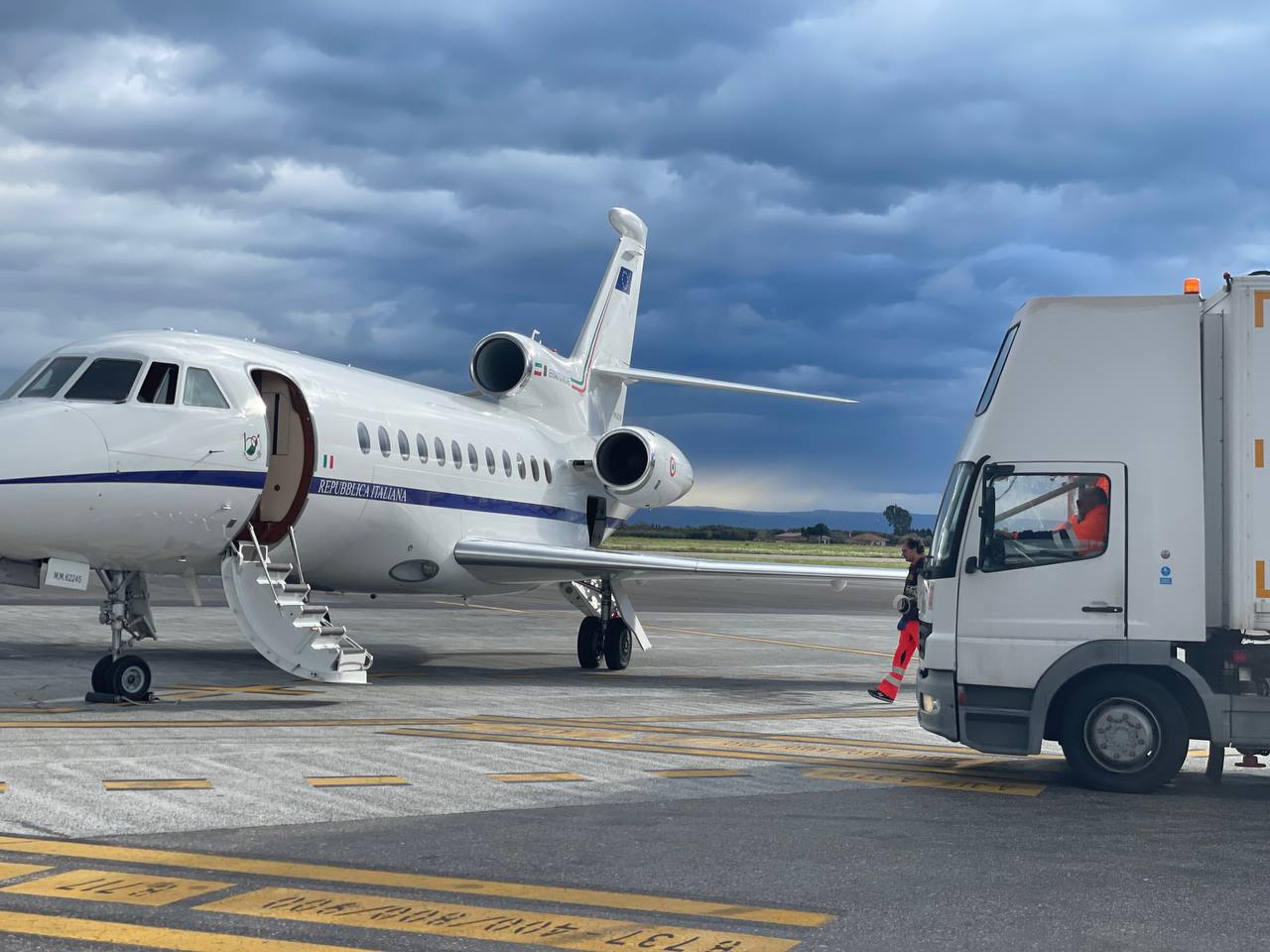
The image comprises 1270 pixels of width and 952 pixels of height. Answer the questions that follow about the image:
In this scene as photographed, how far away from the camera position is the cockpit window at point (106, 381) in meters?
13.9

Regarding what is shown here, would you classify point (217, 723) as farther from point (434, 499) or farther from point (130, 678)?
point (434, 499)

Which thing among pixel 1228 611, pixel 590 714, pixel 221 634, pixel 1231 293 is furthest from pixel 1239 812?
pixel 221 634

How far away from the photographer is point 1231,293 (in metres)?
9.67

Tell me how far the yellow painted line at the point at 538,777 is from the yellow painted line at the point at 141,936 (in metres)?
4.02

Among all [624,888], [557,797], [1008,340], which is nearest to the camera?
[624,888]

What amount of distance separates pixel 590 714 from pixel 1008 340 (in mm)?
6069

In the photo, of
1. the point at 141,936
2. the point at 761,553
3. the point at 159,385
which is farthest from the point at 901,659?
the point at 761,553

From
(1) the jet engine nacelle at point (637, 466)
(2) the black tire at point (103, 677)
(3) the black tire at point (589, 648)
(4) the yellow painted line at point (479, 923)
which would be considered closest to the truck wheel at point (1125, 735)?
(4) the yellow painted line at point (479, 923)

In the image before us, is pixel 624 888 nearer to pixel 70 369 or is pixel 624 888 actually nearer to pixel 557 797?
pixel 557 797

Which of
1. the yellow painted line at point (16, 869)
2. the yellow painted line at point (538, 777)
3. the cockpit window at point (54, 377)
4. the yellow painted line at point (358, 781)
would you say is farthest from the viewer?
the cockpit window at point (54, 377)

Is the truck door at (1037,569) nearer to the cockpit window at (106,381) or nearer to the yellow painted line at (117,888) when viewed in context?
the yellow painted line at (117,888)

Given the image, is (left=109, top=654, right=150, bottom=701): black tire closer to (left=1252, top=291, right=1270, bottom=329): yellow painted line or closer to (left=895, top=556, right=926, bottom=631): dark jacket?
(left=895, top=556, right=926, bottom=631): dark jacket

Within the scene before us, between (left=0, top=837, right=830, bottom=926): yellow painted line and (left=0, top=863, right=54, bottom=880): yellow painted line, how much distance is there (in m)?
0.25

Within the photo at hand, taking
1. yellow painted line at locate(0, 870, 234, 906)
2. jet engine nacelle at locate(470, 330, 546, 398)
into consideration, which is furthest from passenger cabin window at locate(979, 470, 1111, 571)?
jet engine nacelle at locate(470, 330, 546, 398)
